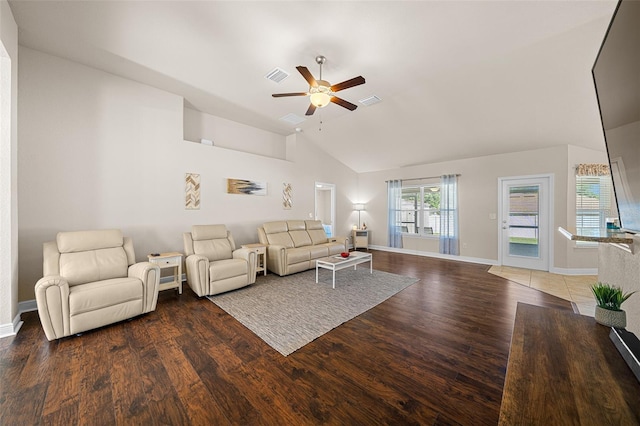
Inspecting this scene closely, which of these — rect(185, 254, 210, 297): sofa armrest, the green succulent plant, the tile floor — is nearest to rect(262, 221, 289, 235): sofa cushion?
rect(185, 254, 210, 297): sofa armrest

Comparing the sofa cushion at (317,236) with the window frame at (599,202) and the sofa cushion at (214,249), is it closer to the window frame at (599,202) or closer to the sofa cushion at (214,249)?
the sofa cushion at (214,249)

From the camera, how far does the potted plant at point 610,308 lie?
1.14 m

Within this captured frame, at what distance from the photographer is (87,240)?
9.75 feet

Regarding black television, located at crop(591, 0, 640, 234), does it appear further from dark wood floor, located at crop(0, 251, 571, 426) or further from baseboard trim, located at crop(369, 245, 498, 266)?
baseboard trim, located at crop(369, 245, 498, 266)

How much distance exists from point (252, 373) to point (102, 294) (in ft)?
6.13

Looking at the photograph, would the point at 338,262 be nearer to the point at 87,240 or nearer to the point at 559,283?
the point at 87,240

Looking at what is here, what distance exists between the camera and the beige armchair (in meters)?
2.27

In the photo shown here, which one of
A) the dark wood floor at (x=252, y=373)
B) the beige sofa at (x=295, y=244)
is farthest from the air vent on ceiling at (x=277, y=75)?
the dark wood floor at (x=252, y=373)

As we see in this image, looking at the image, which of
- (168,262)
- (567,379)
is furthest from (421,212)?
(567,379)

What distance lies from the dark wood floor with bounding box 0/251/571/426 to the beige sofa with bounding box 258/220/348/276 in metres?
1.72

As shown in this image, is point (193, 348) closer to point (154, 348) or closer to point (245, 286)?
point (154, 348)

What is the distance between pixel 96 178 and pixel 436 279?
18.6 ft

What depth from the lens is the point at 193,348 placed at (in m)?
2.21

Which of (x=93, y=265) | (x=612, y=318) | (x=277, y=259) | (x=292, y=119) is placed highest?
(x=292, y=119)
